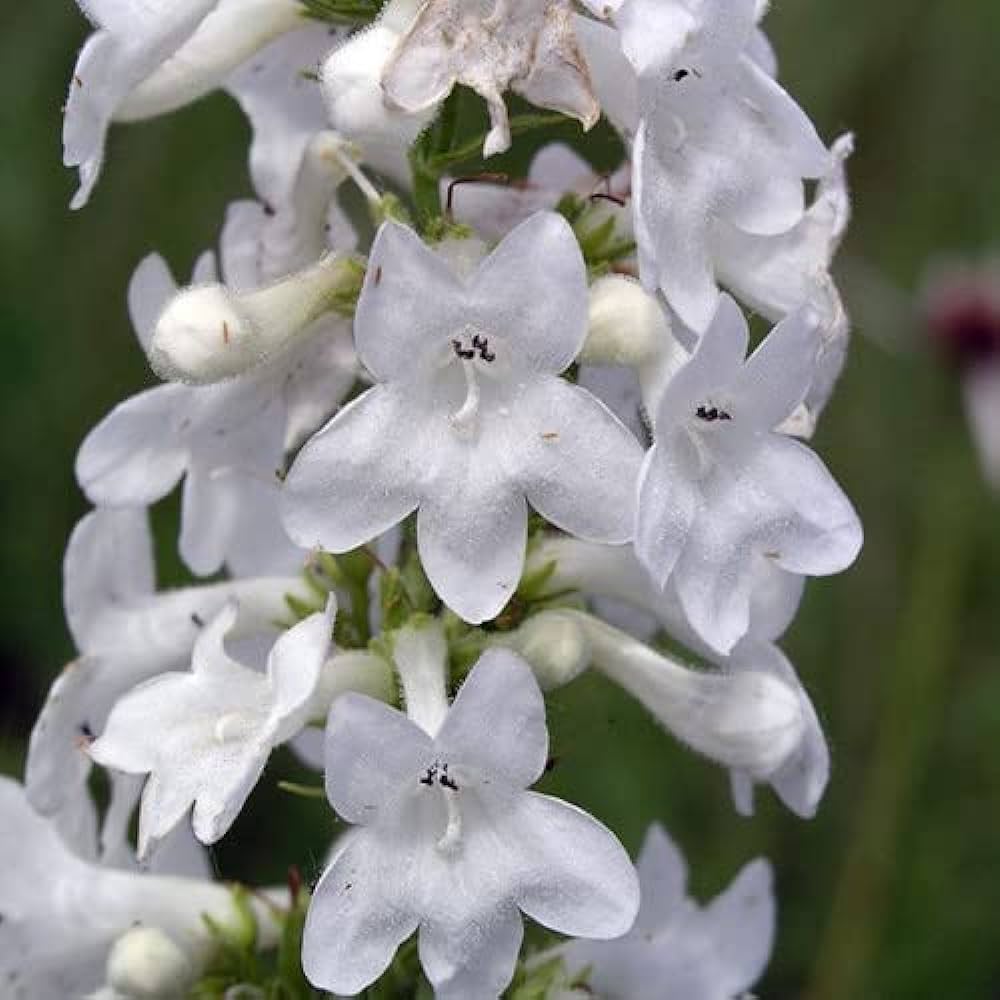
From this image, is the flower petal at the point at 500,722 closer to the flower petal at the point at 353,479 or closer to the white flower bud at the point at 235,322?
the flower petal at the point at 353,479

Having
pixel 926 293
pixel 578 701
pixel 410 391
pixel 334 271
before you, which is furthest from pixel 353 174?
pixel 926 293

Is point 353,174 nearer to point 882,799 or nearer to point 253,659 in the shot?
point 253,659

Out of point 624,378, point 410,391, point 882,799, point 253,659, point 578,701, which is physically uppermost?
point 410,391

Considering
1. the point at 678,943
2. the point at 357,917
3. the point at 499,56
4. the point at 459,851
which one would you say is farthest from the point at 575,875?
the point at 499,56

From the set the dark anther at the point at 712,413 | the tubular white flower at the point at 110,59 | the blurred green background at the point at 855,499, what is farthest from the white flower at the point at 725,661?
the blurred green background at the point at 855,499

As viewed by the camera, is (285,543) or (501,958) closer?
(501,958)

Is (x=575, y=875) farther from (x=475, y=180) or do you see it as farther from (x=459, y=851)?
(x=475, y=180)
